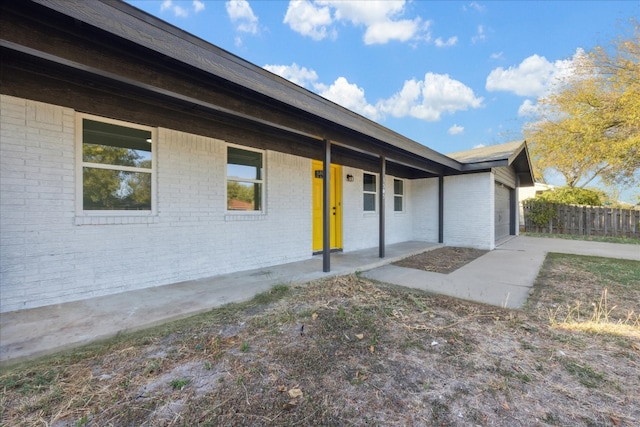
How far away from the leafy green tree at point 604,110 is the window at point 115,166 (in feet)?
48.5

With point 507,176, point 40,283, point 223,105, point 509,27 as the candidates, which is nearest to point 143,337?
point 40,283

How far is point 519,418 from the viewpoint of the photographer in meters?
1.73

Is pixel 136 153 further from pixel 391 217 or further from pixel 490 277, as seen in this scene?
pixel 391 217

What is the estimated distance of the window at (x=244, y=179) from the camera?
5184 millimetres

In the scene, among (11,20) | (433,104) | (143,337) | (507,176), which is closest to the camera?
(11,20)

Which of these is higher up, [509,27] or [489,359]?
[509,27]

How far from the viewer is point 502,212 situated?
10.9 meters

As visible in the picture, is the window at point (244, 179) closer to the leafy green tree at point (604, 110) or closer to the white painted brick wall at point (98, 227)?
the white painted brick wall at point (98, 227)

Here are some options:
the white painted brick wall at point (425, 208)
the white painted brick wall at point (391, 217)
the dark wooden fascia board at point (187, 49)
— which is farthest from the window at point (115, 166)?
the white painted brick wall at point (425, 208)

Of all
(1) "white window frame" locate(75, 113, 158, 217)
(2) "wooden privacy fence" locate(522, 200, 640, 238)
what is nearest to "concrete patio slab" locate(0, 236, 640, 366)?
(1) "white window frame" locate(75, 113, 158, 217)

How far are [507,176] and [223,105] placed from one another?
1103 centimetres

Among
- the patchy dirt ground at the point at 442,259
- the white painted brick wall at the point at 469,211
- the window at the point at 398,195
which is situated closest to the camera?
the patchy dirt ground at the point at 442,259

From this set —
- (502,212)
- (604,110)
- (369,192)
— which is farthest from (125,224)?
(604,110)

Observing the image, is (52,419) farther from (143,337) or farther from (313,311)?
(313,311)
